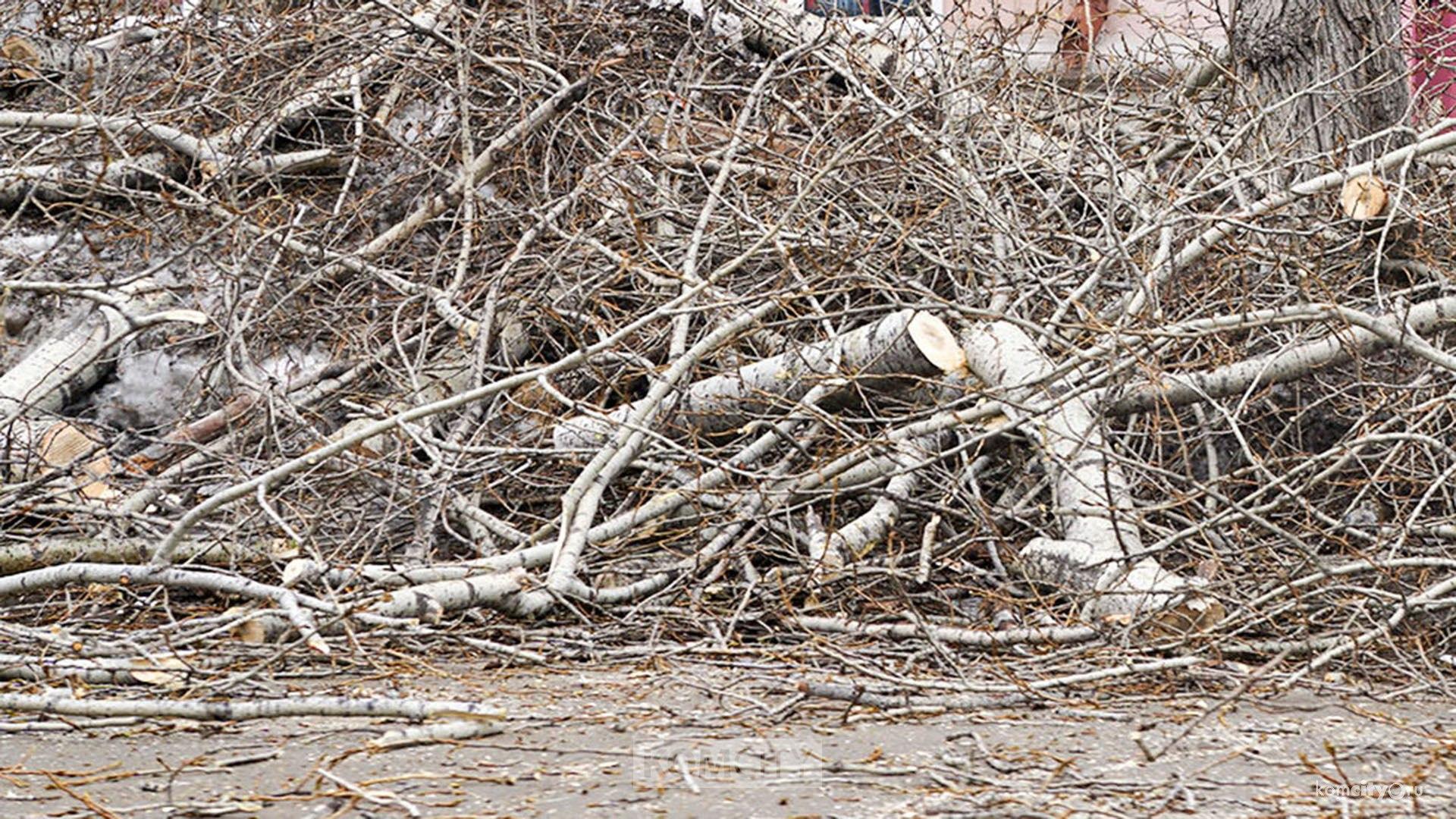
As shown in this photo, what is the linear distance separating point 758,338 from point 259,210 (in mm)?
2254

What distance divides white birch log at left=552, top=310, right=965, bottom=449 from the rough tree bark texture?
73.2 inches

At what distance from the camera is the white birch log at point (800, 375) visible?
4.75m

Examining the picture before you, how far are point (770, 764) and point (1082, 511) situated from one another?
1.66 metres

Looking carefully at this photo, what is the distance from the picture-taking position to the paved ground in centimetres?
269

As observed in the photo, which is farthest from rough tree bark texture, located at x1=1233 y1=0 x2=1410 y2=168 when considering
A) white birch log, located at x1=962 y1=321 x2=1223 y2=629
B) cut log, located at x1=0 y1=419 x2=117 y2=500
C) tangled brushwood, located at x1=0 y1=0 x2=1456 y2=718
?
cut log, located at x1=0 y1=419 x2=117 y2=500

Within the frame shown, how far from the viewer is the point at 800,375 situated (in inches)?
196

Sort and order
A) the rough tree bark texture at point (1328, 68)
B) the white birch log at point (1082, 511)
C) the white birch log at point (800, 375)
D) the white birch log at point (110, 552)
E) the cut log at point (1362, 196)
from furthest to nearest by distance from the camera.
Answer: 1. the rough tree bark texture at point (1328, 68)
2. the cut log at point (1362, 196)
3. the white birch log at point (800, 375)
4. the white birch log at point (110, 552)
5. the white birch log at point (1082, 511)

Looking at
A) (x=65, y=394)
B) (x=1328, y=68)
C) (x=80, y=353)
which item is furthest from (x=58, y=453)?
(x=1328, y=68)

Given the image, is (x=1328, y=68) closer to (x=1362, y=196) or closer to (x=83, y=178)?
(x=1362, y=196)

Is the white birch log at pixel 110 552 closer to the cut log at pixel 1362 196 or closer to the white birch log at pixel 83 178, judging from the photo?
the white birch log at pixel 83 178

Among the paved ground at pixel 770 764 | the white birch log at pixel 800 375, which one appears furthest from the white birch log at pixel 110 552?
the paved ground at pixel 770 764

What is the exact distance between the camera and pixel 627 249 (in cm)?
612

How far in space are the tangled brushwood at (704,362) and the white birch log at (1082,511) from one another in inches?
0.7

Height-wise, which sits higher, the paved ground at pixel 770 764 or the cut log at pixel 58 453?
the paved ground at pixel 770 764
